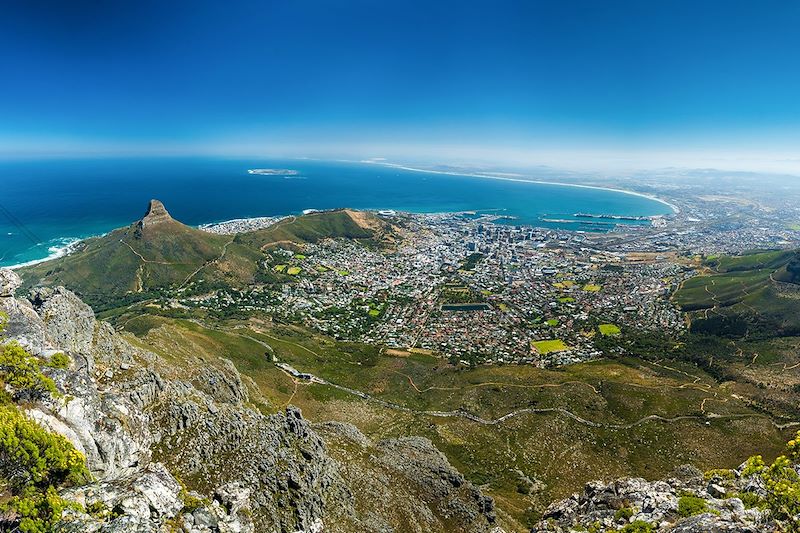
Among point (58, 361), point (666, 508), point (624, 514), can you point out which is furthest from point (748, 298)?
point (58, 361)

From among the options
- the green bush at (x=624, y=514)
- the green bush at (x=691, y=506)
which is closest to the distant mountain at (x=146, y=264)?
the green bush at (x=624, y=514)

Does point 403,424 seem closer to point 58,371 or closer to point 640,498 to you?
point 640,498

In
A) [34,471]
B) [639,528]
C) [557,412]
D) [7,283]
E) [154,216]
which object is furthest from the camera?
[154,216]

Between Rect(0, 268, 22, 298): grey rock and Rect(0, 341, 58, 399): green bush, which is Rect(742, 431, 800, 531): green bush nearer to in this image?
Rect(0, 341, 58, 399): green bush

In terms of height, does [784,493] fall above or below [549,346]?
above

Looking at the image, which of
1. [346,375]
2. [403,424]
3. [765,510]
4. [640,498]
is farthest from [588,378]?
[765,510]

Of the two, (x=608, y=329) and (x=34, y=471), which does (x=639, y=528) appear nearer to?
(x=34, y=471)
